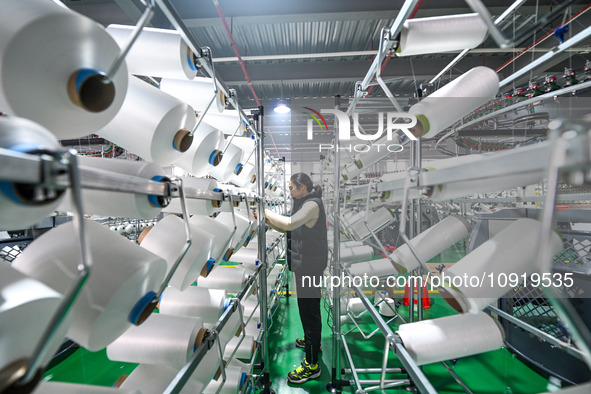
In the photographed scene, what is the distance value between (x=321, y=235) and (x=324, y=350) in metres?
1.11

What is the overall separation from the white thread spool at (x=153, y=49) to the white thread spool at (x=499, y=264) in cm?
89

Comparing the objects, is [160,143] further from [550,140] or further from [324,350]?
[324,350]

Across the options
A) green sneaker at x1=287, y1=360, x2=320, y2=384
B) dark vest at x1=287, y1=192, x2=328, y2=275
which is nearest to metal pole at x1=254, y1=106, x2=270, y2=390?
green sneaker at x1=287, y1=360, x2=320, y2=384

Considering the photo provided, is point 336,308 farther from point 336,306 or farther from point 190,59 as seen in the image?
point 190,59

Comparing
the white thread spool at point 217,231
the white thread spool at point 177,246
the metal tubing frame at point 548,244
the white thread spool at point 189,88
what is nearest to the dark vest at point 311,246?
the white thread spool at point 217,231

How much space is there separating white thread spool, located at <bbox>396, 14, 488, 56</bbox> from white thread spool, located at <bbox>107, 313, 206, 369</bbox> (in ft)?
3.44

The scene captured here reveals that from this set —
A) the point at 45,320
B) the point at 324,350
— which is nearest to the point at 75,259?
the point at 45,320

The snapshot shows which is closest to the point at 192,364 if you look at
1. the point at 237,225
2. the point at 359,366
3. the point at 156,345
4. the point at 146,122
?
the point at 156,345

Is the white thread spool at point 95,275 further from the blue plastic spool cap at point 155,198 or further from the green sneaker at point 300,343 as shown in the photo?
the green sneaker at point 300,343

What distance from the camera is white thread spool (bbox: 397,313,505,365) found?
2.41 ft

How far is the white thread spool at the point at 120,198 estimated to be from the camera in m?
0.53

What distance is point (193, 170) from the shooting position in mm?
962

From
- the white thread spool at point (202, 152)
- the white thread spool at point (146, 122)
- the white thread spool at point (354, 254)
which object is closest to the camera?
the white thread spool at point (146, 122)

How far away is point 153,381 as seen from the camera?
0.83 meters
